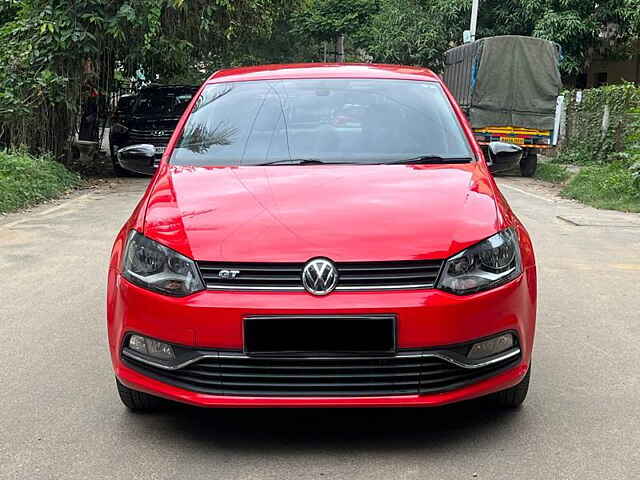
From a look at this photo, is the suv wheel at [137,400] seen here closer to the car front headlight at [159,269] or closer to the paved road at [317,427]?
the paved road at [317,427]

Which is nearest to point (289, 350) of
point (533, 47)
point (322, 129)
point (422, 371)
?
point (422, 371)

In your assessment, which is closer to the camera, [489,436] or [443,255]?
[443,255]

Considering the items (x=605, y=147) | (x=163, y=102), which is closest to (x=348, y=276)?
(x=163, y=102)

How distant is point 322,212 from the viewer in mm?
3600

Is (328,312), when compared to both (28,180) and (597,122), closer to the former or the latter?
(28,180)

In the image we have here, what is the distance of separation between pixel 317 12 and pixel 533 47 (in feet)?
60.3

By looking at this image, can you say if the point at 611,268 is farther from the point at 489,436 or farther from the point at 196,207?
the point at 196,207

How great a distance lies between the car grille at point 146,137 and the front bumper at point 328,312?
14141 millimetres

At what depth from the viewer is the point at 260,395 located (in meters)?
3.37

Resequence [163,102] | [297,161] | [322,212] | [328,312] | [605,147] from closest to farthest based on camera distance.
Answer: [328,312], [322,212], [297,161], [163,102], [605,147]

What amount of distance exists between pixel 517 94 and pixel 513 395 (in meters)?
16.1

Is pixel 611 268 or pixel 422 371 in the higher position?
pixel 422 371

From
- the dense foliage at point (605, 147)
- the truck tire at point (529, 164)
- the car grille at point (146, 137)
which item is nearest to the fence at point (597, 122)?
the dense foliage at point (605, 147)

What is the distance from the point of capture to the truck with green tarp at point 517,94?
19.2 m
